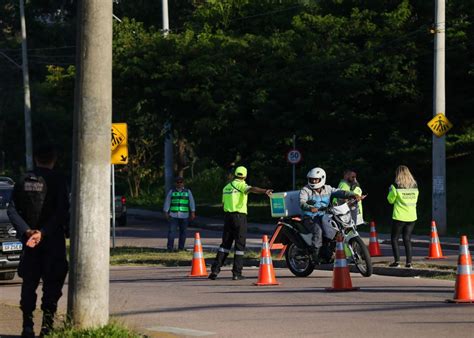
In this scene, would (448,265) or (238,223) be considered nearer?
(238,223)

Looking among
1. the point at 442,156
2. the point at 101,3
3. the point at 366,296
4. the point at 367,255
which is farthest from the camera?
the point at 442,156

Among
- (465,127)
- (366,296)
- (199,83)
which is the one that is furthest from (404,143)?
(366,296)

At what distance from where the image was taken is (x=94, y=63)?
10625 mm

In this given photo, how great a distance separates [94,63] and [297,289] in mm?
7350

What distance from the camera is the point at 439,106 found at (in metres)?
31.2

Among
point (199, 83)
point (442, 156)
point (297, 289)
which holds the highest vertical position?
point (199, 83)

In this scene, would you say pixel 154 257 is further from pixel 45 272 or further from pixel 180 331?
pixel 45 272

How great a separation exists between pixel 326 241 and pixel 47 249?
8.06m

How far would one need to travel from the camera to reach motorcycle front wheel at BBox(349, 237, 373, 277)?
60.2ft

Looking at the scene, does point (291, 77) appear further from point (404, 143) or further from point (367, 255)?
point (367, 255)

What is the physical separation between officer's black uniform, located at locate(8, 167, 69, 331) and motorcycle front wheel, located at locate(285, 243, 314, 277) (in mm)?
8155

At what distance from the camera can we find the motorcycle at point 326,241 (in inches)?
728

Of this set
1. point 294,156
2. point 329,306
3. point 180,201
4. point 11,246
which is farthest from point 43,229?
point 294,156

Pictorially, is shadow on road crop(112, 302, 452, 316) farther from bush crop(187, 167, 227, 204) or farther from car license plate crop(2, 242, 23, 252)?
bush crop(187, 167, 227, 204)
